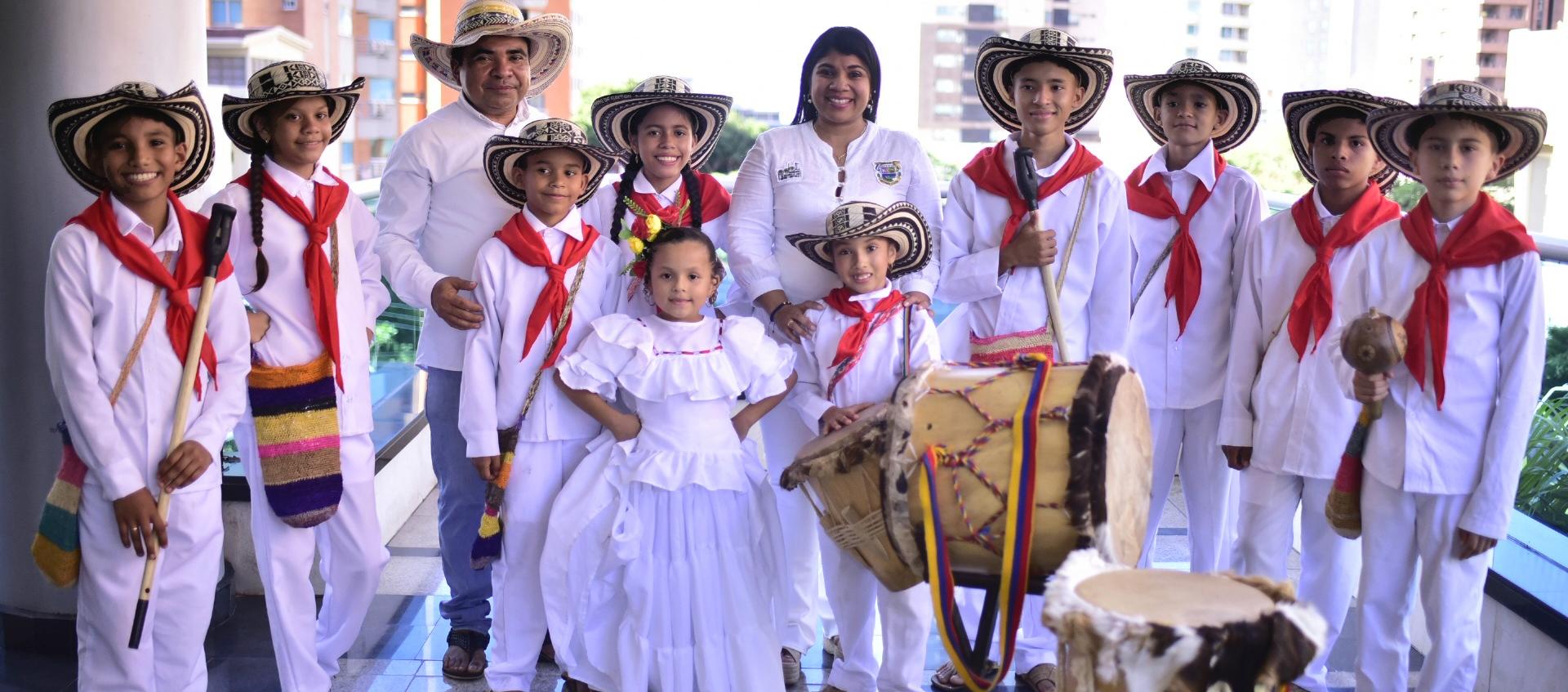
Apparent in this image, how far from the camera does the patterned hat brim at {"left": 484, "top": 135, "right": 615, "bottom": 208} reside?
3.54 metres

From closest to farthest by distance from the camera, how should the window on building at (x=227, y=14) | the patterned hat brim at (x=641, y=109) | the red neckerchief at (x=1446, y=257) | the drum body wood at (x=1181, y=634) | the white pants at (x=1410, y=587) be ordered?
the drum body wood at (x=1181, y=634)
the red neckerchief at (x=1446, y=257)
the white pants at (x=1410, y=587)
the patterned hat brim at (x=641, y=109)
the window on building at (x=227, y=14)

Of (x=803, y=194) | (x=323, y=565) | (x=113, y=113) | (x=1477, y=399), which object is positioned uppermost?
(x=113, y=113)

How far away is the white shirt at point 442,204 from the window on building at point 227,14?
4095 cm

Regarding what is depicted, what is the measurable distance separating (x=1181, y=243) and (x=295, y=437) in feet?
8.01

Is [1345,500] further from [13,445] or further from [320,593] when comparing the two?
[13,445]

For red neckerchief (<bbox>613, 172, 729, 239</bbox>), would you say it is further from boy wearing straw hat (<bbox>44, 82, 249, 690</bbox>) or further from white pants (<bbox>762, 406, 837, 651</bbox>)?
boy wearing straw hat (<bbox>44, 82, 249, 690</bbox>)

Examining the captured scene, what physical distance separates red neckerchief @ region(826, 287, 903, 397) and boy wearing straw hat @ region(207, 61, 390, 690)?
1245 mm

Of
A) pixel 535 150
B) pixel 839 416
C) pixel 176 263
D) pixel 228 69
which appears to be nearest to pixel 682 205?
pixel 535 150

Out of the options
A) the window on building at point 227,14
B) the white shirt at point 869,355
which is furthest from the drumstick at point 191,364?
the window on building at point 227,14

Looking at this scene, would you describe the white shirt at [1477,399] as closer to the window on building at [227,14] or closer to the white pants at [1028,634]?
the white pants at [1028,634]

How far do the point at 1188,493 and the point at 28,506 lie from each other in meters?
3.41

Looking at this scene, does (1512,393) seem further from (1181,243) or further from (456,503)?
(456,503)

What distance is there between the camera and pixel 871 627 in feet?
11.9

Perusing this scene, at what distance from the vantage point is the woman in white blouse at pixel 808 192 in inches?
149
